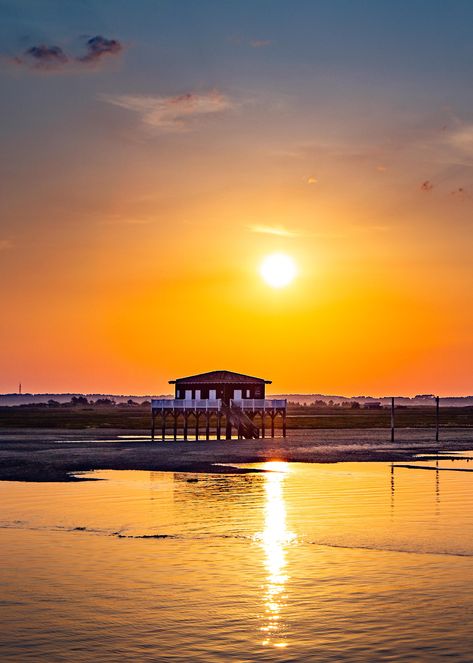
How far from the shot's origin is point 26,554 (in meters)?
23.4

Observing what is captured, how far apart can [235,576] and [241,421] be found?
213 feet

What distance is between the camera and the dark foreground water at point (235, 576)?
15.5 metres

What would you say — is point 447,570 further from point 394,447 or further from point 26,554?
point 394,447

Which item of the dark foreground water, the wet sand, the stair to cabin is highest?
the stair to cabin

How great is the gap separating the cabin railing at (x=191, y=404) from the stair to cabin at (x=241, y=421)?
116 cm

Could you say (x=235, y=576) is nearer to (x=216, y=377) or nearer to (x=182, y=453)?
(x=182, y=453)

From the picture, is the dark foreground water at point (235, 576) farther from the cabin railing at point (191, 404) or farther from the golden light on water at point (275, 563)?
the cabin railing at point (191, 404)

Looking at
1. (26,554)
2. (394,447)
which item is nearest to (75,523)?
(26,554)

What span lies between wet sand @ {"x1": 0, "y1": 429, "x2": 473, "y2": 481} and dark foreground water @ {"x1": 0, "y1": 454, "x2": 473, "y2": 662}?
12.8m

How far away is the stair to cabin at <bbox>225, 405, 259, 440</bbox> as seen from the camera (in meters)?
85.8

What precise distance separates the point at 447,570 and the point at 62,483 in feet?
79.5

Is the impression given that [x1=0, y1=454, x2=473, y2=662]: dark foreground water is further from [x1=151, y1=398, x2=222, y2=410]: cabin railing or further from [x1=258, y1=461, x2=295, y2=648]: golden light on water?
[x1=151, y1=398, x2=222, y2=410]: cabin railing

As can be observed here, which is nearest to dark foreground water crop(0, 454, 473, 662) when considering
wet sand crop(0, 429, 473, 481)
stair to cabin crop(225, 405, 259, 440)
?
wet sand crop(0, 429, 473, 481)

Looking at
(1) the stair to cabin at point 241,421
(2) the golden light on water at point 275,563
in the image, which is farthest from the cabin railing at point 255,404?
(2) the golden light on water at point 275,563
